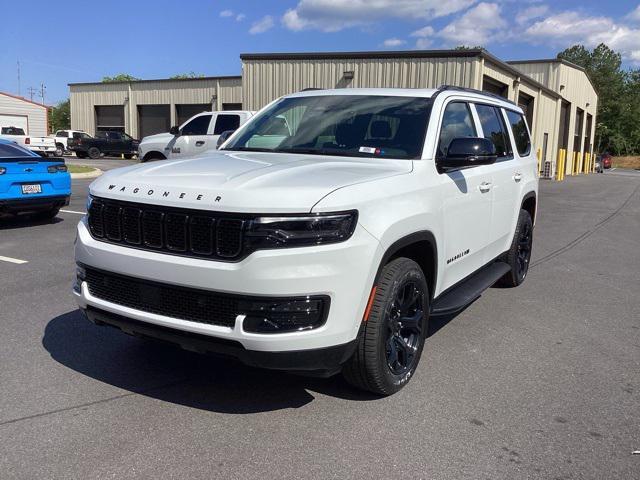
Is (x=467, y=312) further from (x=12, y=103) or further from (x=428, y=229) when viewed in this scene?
(x=12, y=103)

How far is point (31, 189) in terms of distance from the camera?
9.40m

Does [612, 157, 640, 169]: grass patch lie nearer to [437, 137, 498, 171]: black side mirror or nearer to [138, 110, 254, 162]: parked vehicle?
[138, 110, 254, 162]: parked vehicle

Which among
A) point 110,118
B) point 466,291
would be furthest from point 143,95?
point 466,291

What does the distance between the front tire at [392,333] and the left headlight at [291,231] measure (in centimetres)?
56

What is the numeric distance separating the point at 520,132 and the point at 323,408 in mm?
4363

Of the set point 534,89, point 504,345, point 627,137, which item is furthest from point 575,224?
point 627,137

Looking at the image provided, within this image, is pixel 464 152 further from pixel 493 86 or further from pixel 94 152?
pixel 94 152

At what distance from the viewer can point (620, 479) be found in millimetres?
2877

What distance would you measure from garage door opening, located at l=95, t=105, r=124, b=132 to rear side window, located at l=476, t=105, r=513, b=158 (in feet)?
131

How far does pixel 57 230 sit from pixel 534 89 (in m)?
25.6

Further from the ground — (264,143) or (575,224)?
(264,143)

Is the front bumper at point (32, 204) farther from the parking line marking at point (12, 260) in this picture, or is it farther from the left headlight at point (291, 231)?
the left headlight at point (291, 231)

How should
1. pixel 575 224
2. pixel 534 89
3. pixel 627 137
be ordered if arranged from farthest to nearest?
pixel 627 137 < pixel 534 89 < pixel 575 224

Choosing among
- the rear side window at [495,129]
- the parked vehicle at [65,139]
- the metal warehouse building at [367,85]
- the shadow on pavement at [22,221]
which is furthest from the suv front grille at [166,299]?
the parked vehicle at [65,139]
